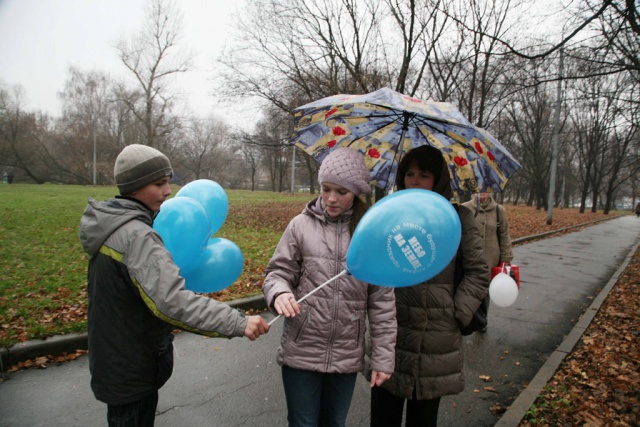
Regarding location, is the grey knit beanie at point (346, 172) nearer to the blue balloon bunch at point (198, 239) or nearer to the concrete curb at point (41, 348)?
the blue balloon bunch at point (198, 239)

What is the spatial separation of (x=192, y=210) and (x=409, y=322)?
146 cm

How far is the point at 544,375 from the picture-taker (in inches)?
155

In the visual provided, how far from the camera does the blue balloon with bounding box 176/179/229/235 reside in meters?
2.73

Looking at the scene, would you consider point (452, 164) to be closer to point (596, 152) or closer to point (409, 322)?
point (409, 322)

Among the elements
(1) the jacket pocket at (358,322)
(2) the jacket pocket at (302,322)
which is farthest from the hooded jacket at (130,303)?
(1) the jacket pocket at (358,322)

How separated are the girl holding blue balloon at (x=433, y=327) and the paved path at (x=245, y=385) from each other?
133 cm

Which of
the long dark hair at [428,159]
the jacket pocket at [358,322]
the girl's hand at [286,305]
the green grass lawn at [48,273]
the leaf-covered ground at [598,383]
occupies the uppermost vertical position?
the long dark hair at [428,159]

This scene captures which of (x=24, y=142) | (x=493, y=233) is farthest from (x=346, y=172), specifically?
(x=24, y=142)

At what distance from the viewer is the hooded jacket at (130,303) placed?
156cm

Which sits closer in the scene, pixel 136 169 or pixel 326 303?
pixel 136 169

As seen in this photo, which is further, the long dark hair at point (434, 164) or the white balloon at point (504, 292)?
the white balloon at point (504, 292)

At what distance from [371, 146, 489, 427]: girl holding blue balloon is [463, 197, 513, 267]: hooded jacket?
3.06 meters

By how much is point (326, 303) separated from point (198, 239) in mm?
902

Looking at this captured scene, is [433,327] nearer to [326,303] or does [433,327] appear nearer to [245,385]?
[326,303]
